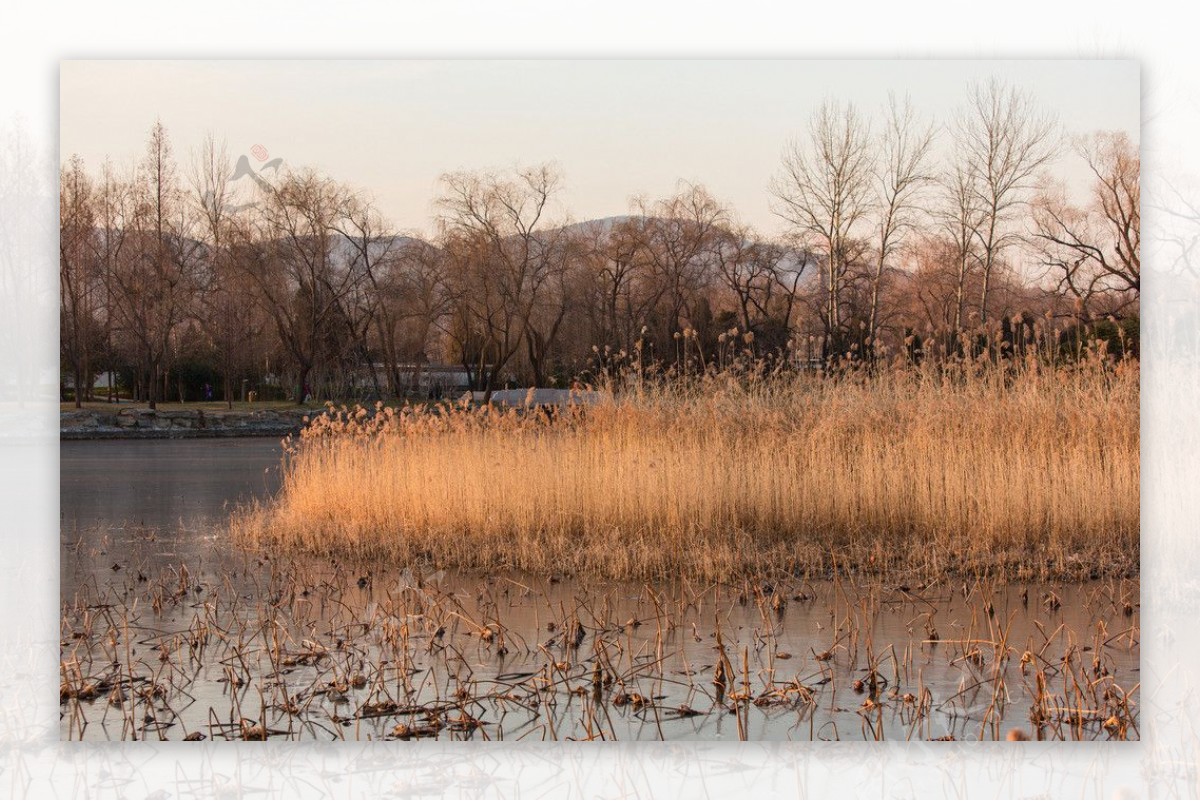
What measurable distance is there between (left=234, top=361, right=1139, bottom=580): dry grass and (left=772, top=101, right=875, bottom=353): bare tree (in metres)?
1.23

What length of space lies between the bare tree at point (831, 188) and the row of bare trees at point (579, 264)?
1cm

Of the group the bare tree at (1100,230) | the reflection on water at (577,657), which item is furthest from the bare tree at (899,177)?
the reflection on water at (577,657)

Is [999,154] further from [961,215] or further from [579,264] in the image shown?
[579,264]

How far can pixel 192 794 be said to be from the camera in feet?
13.6

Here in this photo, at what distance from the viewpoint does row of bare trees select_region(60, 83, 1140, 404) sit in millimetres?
5746

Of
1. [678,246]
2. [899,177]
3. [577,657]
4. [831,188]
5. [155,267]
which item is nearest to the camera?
[577,657]

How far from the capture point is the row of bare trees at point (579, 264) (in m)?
5.75

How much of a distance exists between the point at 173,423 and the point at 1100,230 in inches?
248

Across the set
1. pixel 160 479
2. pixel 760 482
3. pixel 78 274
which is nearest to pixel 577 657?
pixel 78 274

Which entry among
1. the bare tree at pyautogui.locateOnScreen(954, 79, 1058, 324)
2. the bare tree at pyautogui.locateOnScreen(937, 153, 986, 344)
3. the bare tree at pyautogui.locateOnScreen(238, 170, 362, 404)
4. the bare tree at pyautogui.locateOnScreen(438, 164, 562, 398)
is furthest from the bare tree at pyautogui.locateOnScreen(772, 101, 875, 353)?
the bare tree at pyautogui.locateOnScreen(238, 170, 362, 404)

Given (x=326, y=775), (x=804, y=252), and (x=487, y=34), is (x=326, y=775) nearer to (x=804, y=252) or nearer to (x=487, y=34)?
(x=487, y=34)

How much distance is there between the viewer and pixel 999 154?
5.73m

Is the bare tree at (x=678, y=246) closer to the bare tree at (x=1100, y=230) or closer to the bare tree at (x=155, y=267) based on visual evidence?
the bare tree at (x=1100, y=230)

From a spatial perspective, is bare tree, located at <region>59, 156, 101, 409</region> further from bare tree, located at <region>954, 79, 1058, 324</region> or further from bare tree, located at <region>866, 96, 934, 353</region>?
bare tree, located at <region>954, 79, 1058, 324</region>
